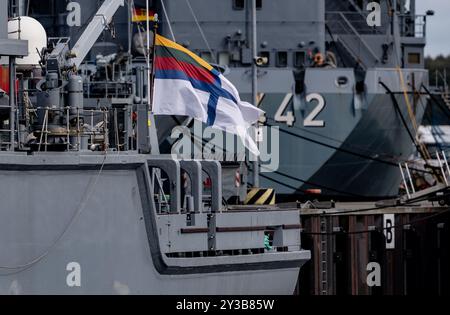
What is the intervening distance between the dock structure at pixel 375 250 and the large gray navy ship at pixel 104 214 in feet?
12.3

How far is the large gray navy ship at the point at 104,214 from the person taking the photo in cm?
2373

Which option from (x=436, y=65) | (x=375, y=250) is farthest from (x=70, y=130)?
(x=436, y=65)

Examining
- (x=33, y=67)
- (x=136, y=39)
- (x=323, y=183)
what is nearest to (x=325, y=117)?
(x=323, y=183)

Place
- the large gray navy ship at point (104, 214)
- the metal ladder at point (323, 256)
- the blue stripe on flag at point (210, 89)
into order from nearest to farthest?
the large gray navy ship at point (104, 214) < the blue stripe on flag at point (210, 89) < the metal ladder at point (323, 256)

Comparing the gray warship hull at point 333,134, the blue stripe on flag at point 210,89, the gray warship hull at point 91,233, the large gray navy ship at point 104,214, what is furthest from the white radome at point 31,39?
the gray warship hull at point 333,134

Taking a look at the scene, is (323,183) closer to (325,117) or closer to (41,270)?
(325,117)

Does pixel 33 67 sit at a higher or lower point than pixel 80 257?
higher

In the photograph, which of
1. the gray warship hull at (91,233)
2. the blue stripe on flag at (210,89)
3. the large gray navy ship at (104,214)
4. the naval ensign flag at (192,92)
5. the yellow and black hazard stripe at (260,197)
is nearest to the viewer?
the gray warship hull at (91,233)

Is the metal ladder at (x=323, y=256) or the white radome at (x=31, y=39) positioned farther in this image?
the metal ladder at (x=323, y=256)

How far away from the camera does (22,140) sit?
25.1 meters

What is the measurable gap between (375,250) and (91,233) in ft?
30.0

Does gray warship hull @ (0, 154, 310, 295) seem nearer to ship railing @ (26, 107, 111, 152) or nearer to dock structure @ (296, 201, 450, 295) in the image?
ship railing @ (26, 107, 111, 152)

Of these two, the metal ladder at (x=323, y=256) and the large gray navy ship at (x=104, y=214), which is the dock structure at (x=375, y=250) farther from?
the large gray navy ship at (x=104, y=214)
